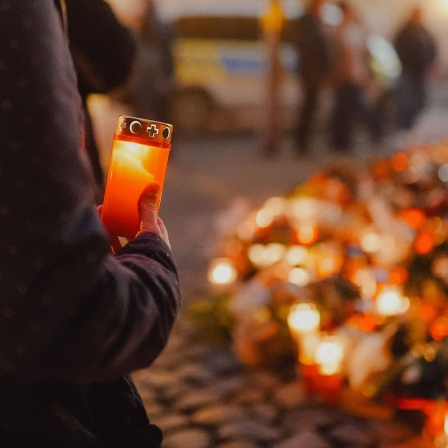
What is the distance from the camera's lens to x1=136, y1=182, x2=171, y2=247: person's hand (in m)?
1.41

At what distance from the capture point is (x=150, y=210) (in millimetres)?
1420

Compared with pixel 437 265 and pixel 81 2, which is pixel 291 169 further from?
pixel 81 2

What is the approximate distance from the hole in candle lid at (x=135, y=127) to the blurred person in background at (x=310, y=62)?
373 inches

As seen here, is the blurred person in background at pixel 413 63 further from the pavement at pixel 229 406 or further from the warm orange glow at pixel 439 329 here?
the warm orange glow at pixel 439 329

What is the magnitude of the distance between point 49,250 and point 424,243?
3054mm

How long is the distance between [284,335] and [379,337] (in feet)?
1.89

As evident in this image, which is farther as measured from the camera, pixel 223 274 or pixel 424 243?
pixel 223 274

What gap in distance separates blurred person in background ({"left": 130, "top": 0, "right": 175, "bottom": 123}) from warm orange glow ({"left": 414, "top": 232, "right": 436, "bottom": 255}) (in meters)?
5.89

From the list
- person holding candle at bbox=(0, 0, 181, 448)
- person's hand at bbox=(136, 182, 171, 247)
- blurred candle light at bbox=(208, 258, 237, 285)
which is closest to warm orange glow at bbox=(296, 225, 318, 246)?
blurred candle light at bbox=(208, 258, 237, 285)

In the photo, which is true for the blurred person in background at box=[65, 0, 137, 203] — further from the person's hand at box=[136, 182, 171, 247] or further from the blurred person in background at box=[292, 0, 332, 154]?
the blurred person in background at box=[292, 0, 332, 154]

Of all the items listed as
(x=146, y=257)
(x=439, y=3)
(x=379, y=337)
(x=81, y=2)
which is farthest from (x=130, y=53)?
(x=439, y=3)

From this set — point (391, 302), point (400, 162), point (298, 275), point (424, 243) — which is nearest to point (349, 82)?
point (400, 162)

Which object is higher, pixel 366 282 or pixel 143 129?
pixel 143 129

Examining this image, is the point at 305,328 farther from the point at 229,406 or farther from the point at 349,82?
the point at 349,82
